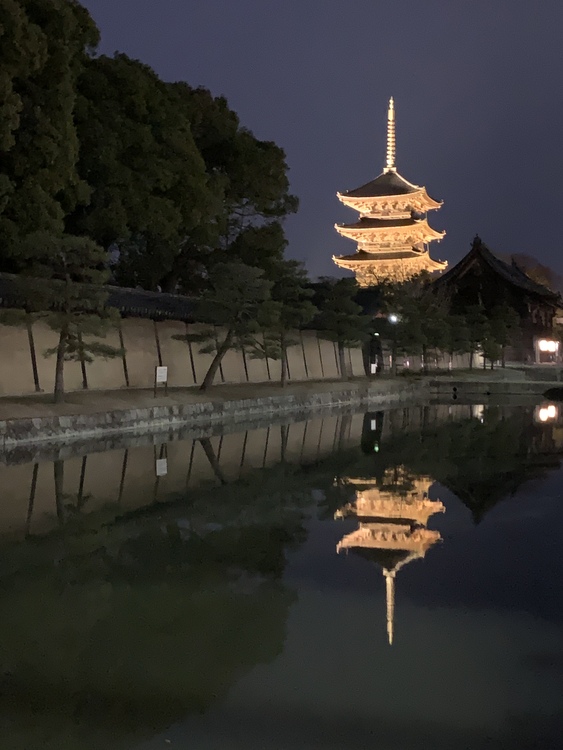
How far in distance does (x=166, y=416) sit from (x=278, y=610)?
12463mm

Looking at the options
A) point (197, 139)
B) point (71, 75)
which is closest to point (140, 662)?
point (71, 75)

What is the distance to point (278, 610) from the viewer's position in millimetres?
5703

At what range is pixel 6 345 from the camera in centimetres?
1848

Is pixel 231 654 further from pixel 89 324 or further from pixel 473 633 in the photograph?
pixel 89 324

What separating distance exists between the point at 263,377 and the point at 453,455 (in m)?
15.4

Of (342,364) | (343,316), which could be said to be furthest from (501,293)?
(343,316)

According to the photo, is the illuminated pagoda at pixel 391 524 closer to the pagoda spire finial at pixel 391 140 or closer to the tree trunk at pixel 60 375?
the tree trunk at pixel 60 375

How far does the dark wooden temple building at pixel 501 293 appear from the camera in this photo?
49875 millimetres

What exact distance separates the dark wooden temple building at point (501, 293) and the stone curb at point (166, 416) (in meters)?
24.1

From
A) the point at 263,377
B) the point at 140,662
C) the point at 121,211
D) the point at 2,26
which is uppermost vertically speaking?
the point at 2,26

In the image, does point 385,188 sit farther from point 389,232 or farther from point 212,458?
point 212,458

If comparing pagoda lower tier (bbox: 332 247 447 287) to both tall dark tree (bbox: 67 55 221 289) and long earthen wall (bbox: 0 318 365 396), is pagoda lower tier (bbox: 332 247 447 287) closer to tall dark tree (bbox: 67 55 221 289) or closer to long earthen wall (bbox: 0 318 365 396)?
long earthen wall (bbox: 0 318 365 396)

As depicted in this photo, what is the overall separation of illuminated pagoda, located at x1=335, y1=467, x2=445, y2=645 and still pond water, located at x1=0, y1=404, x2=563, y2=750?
0.11ft

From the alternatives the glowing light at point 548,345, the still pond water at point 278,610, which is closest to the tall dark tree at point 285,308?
the still pond water at point 278,610
